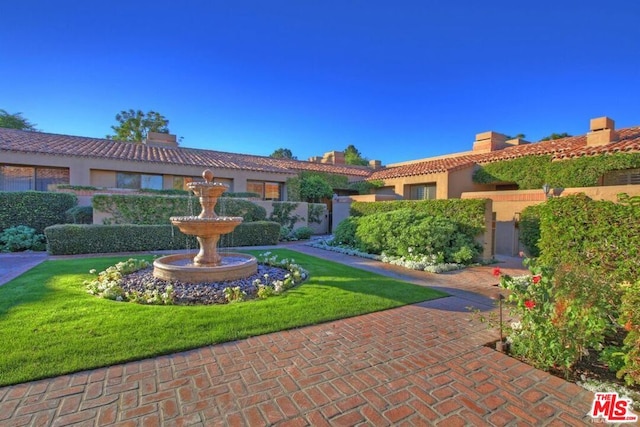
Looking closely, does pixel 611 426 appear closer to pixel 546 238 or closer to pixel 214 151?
pixel 546 238

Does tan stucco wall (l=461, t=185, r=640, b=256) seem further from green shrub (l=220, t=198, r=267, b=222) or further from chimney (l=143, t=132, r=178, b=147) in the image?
chimney (l=143, t=132, r=178, b=147)

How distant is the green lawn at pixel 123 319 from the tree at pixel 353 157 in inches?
1507

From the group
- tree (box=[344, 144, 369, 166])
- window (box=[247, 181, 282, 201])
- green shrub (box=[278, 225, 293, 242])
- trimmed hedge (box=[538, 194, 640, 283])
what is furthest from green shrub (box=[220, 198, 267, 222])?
tree (box=[344, 144, 369, 166])

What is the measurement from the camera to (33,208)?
1398cm

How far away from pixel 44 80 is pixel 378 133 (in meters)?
23.6

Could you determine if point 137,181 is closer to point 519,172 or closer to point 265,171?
point 265,171

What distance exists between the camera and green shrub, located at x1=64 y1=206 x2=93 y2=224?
563 inches

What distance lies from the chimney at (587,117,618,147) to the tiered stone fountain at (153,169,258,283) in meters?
19.0

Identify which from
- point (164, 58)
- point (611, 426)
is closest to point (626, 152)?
point (611, 426)

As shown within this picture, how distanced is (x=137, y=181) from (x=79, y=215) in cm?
523

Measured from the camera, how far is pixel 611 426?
9.14 ft

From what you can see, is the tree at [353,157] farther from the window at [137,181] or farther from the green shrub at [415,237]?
the green shrub at [415,237]

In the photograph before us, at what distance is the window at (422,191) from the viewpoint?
2045cm

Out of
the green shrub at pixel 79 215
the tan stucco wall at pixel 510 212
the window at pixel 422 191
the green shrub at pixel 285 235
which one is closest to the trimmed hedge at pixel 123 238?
the green shrub at pixel 79 215
